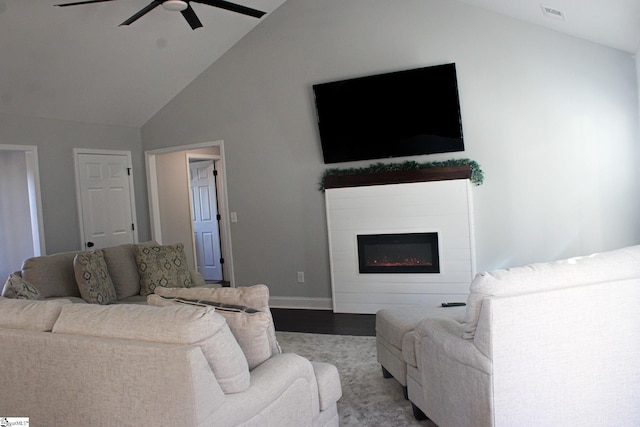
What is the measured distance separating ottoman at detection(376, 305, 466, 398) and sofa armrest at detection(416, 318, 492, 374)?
0.20m

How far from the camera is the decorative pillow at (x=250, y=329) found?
225 cm

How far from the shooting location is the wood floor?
16.1 ft

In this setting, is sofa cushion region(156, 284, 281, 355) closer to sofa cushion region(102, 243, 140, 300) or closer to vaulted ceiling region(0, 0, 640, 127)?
sofa cushion region(102, 243, 140, 300)

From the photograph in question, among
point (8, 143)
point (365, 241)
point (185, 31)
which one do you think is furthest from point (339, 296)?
point (8, 143)

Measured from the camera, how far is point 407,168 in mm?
5371

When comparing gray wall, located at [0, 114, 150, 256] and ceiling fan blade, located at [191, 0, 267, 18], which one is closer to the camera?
ceiling fan blade, located at [191, 0, 267, 18]

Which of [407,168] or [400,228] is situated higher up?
[407,168]

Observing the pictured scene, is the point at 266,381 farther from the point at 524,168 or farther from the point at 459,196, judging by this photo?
the point at 524,168

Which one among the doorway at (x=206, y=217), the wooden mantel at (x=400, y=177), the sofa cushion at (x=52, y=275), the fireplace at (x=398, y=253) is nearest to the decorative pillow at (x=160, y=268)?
the sofa cushion at (x=52, y=275)

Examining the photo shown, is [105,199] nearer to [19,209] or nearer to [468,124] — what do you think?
[19,209]

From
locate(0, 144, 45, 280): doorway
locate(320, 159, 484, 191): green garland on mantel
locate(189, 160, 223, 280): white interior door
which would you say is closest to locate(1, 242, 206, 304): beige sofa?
locate(0, 144, 45, 280): doorway

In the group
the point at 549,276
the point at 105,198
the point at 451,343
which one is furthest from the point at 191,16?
the point at 105,198

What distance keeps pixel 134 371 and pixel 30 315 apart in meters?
0.72

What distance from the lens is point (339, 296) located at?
5.68m
